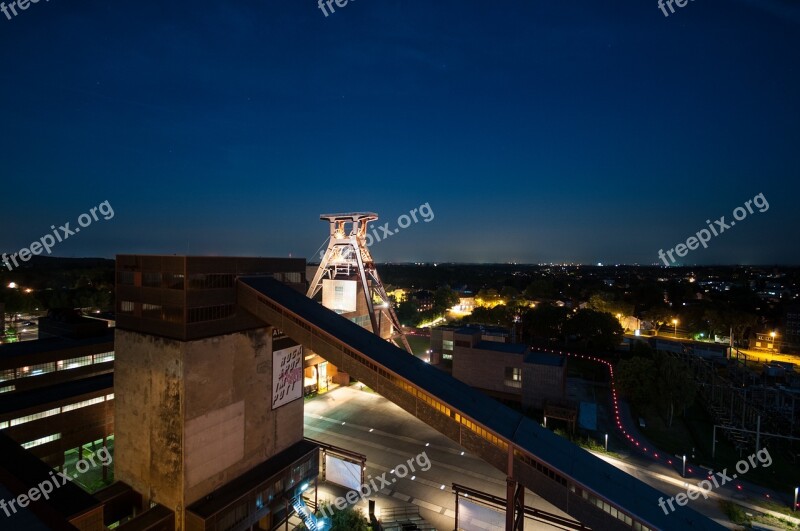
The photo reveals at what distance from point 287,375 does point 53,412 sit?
17.0 meters

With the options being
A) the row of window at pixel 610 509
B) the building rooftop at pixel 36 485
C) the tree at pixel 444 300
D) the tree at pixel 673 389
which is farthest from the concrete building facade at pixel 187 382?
the tree at pixel 444 300

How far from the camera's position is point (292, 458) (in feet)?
87.6

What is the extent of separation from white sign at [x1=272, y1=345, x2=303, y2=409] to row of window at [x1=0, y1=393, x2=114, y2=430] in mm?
14697

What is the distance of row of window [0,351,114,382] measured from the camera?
3089 cm

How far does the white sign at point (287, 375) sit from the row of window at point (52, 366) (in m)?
22.2

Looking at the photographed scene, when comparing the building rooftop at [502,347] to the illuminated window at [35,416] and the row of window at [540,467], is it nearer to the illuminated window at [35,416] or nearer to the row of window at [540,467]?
the row of window at [540,467]

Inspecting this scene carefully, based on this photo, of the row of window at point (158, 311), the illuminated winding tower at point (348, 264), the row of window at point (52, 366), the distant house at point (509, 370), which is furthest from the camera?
the illuminated winding tower at point (348, 264)

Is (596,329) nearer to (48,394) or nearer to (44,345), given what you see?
(48,394)

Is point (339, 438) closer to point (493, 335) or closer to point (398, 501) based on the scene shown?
point (398, 501)

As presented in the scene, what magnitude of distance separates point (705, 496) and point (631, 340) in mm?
53018

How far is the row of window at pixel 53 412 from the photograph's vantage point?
2559 cm

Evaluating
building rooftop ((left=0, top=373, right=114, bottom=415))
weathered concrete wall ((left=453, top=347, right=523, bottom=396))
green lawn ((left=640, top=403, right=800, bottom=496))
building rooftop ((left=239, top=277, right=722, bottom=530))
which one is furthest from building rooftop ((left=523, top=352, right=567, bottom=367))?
building rooftop ((left=0, top=373, right=114, bottom=415))

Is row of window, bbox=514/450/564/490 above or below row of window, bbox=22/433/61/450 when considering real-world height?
above

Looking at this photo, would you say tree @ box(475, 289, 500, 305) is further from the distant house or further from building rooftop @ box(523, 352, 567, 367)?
building rooftop @ box(523, 352, 567, 367)
